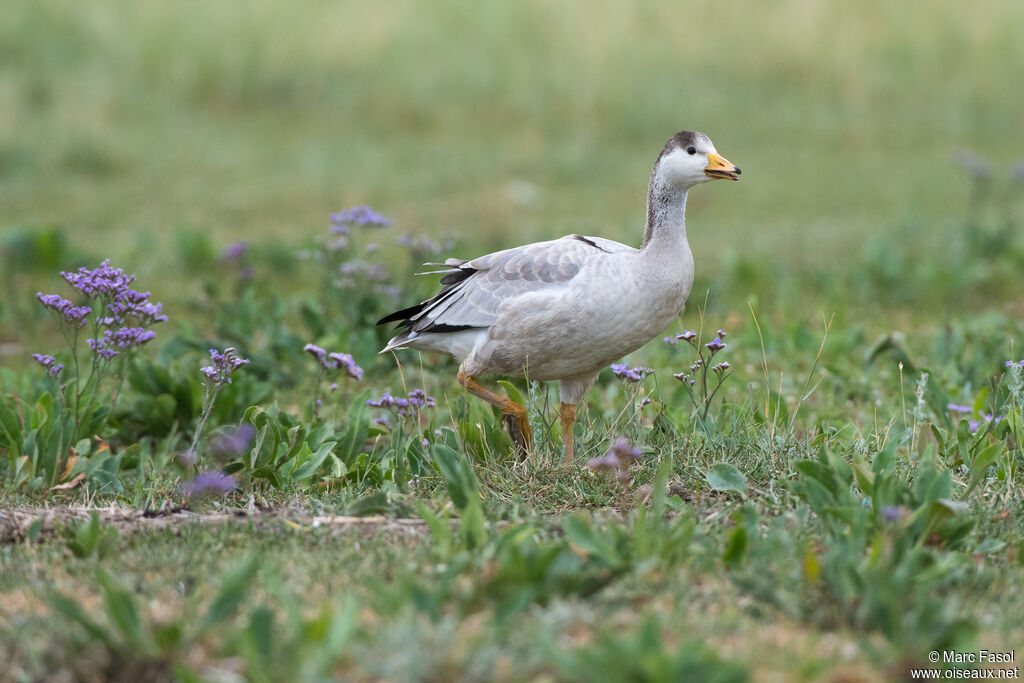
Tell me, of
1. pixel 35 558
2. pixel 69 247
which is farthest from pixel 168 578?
pixel 69 247

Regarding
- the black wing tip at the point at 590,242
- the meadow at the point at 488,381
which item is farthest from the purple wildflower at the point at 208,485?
the black wing tip at the point at 590,242

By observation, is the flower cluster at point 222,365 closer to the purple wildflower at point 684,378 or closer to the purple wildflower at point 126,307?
the purple wildflower at point 126,307

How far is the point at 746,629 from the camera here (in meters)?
2.66

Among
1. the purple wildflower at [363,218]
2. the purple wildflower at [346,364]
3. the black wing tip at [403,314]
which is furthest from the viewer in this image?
the purple wildflower at [363,218]

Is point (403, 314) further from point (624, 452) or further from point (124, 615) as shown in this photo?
point (124, 615)

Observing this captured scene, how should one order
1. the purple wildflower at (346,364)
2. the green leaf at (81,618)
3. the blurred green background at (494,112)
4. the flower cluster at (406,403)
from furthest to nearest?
the blurred green background at (494,112)
the purple wildflower at (346,364)
the flower cluster at (406,403)
the green leaf at (81,618)

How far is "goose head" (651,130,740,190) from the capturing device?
4234 mm

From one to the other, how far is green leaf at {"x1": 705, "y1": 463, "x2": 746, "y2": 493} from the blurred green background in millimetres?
5998

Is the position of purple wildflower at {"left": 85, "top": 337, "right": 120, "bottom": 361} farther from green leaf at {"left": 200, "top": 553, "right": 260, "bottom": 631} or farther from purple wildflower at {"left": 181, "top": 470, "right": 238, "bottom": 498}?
green leaf at {"left": 200, "top": 553, "right": 260, "bottom": 631}

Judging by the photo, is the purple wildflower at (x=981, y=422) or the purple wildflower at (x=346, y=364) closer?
the purple wildflower at (x=981, y=422)

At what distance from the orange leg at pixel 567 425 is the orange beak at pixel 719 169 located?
101cm

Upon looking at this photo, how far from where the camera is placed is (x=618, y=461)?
360 cm

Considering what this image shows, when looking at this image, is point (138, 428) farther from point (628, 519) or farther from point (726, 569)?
point (726, 569)

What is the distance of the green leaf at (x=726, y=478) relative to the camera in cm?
357
